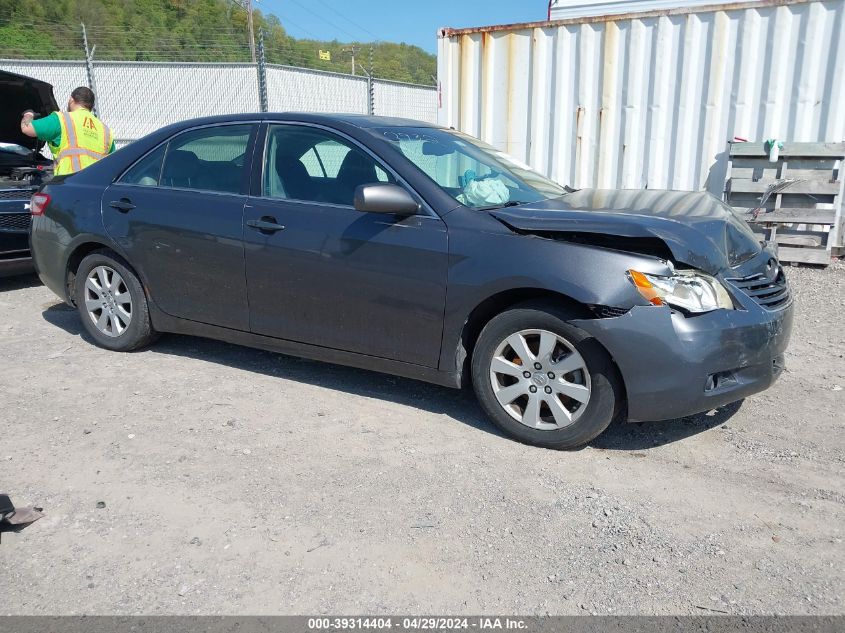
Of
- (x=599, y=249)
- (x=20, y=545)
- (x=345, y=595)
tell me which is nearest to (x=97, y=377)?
(x=20, y=545)

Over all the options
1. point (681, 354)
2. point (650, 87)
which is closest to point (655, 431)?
point (681, 354)

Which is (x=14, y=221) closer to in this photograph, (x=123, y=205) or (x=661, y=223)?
(x=123, y=205)

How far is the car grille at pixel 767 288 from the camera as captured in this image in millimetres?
3658

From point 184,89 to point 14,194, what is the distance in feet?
36.9

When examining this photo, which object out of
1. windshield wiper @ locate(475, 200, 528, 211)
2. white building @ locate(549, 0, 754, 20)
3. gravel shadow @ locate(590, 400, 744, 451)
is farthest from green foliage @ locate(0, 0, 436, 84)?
gravel shadow @ locate(590, 400, 744, 451)

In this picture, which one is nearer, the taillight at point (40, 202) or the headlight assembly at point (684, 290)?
the headlight assembly at point (684, 290)

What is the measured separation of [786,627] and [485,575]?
103cm

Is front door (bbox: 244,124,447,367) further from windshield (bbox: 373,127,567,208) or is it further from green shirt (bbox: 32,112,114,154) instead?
green shirt (bbox: 32,112,114,154)

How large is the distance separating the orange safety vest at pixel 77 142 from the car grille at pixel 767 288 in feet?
18.8

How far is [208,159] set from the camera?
4852 millimetres

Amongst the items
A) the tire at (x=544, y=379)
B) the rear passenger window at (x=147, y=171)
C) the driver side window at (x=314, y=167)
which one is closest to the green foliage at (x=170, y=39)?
the rear passenger window at (x=147, y=171)

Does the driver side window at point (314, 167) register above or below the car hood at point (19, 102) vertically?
below

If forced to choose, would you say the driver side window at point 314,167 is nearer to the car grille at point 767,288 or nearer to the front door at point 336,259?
the front door at point 336,259

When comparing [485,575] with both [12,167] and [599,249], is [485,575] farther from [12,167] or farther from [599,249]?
[12,167]
